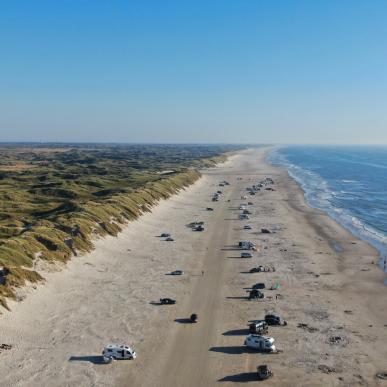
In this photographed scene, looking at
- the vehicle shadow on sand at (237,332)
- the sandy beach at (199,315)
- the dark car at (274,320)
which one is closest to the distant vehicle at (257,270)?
the sandy beach at (199,315)

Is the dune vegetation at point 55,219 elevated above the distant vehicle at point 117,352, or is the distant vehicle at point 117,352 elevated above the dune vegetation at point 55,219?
the dune vegetation at point 55,219

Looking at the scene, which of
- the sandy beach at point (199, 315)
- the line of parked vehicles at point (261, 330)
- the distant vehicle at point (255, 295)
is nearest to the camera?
the line of parked vehicles at point (261, 330)

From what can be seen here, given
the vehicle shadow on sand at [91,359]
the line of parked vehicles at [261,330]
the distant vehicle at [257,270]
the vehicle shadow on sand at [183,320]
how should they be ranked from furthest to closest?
the distant vehicle at [257,270] < the vehicle shadow on sand at [183,320] < the vehicle shadow on sand at [91,359] < the line of parked vehicles at [261,330]

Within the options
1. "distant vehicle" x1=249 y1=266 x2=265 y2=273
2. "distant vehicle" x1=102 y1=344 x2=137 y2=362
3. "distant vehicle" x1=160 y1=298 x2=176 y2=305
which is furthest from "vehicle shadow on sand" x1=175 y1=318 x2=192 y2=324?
"distant vehicle" x1=249 y1=266 x2=265 y2=273

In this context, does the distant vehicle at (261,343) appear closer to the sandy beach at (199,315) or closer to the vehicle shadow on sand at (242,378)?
the sandy beach at (199,315)

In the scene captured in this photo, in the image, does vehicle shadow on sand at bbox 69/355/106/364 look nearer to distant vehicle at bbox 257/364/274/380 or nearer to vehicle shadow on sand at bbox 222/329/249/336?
vehicle shadow on sand at bbox 222/329/249/336

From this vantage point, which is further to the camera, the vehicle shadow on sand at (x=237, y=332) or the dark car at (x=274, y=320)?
the dark car at (x=274, y=320)

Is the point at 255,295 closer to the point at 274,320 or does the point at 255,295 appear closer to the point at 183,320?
the point at 274,320
